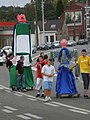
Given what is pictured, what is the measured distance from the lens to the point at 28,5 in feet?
543

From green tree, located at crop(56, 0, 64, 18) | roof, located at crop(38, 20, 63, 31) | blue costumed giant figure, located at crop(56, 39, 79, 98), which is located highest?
green tree, located at crop(56, 0, 64, 18)

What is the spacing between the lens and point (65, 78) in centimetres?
1762

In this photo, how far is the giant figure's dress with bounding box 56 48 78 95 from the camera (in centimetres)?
1753

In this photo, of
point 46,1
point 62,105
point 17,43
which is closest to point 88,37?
point 46,1

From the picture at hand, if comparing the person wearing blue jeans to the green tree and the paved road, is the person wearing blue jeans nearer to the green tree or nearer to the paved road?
the paved road

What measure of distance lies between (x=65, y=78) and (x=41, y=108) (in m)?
3.09

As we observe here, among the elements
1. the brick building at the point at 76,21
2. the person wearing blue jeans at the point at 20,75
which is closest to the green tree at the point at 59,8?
the brick building at the point at 76,21

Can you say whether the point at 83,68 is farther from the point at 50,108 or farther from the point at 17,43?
the point at 17,43

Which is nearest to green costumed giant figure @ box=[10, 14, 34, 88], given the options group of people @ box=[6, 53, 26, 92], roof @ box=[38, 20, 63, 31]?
group of people @ box=[6, 53, 26, 92]

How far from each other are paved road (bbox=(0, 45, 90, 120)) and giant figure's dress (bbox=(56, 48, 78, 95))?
1.20 ft

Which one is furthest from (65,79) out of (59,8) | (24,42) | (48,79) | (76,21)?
(59,8)

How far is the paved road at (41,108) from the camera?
1275 cm

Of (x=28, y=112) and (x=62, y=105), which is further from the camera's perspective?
(x=62, y=105)

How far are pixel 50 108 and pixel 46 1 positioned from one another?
150 metres
